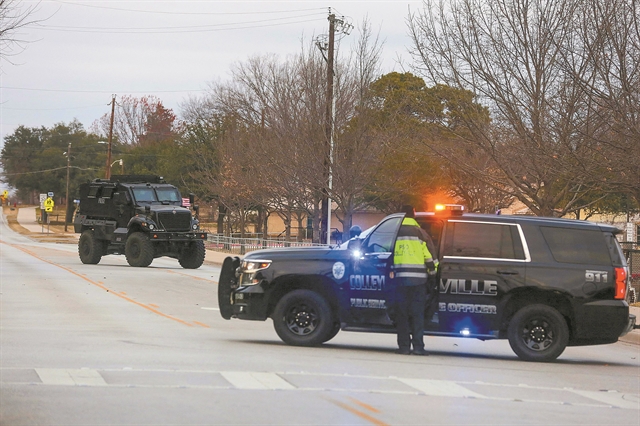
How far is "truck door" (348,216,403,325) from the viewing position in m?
13.0

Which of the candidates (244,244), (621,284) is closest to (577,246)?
(621,284)

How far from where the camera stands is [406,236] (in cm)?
1249

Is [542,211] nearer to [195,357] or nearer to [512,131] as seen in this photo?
[512,131]

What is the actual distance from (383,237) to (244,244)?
30719 mm

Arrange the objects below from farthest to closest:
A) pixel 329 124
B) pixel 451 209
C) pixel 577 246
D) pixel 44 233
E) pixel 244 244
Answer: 1. pixel 44 233
2. pixel 244 244
3. pixel 329 124
4. pixel 451 209
5. pixel 577 246

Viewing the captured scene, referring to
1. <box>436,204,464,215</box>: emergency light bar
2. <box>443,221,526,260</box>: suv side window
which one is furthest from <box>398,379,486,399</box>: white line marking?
<box>436,204,464,215</box>: emergency light bar

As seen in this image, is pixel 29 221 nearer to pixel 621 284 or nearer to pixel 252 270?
pixel 252 270

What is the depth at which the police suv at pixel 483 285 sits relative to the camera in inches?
500

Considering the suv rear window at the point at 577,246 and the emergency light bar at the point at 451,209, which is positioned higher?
the emergency light bar at the point at 451,209

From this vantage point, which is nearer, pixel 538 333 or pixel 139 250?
pixel 538 333

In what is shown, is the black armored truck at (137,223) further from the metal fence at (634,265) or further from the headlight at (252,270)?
the headlight at (252,270)

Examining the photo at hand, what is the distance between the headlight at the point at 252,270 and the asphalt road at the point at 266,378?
2.84ft

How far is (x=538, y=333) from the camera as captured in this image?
503 inches

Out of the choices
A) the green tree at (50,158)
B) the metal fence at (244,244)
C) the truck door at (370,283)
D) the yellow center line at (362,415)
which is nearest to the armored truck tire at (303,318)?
the truck door at (370,283)
